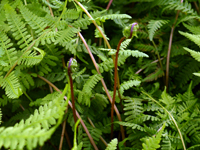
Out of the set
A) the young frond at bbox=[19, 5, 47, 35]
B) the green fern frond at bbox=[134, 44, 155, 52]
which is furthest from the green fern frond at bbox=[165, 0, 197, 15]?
the young frond at bbox=[19, 5, 47, 35]

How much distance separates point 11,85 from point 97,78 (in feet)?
1.22

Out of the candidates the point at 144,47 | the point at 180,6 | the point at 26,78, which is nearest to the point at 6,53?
the point at 26,78

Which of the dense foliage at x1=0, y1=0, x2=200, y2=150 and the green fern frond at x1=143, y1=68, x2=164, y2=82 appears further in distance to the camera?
the green fern frond at x1=143, y1=68, x2=164, y2=82

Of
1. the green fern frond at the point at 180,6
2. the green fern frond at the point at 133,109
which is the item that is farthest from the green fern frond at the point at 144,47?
the green fern frond at the point at 133,109

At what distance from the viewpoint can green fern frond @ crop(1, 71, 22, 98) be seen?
0.76 m

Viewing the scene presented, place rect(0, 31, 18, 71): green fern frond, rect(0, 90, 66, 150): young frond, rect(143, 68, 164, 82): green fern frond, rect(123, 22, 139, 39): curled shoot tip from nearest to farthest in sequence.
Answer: rect(0, 90, 66, 150): young frond
rect(123, 22, 139, 39): curled shoot tip
rect(0, 31, 18, 71): green fern frond
rect(143, 68, 164, 82): green fern frond

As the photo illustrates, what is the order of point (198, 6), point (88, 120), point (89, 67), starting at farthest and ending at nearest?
point (198, 6), point (89, 67), point (88, 120)

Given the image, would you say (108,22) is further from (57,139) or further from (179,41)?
(57,139)

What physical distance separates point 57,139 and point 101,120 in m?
0.25

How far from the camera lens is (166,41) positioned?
1.26 meters

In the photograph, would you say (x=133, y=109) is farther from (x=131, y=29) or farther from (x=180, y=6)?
(x=180, y=6)

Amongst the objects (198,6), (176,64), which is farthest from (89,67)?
(198,6)

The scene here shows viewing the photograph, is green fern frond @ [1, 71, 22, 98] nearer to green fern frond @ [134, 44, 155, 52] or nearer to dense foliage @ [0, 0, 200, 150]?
dense foliage @ [0, 0, 200, 150]

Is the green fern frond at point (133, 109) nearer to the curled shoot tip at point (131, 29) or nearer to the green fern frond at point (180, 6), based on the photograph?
the curled shoot tip at point (131, 29)
